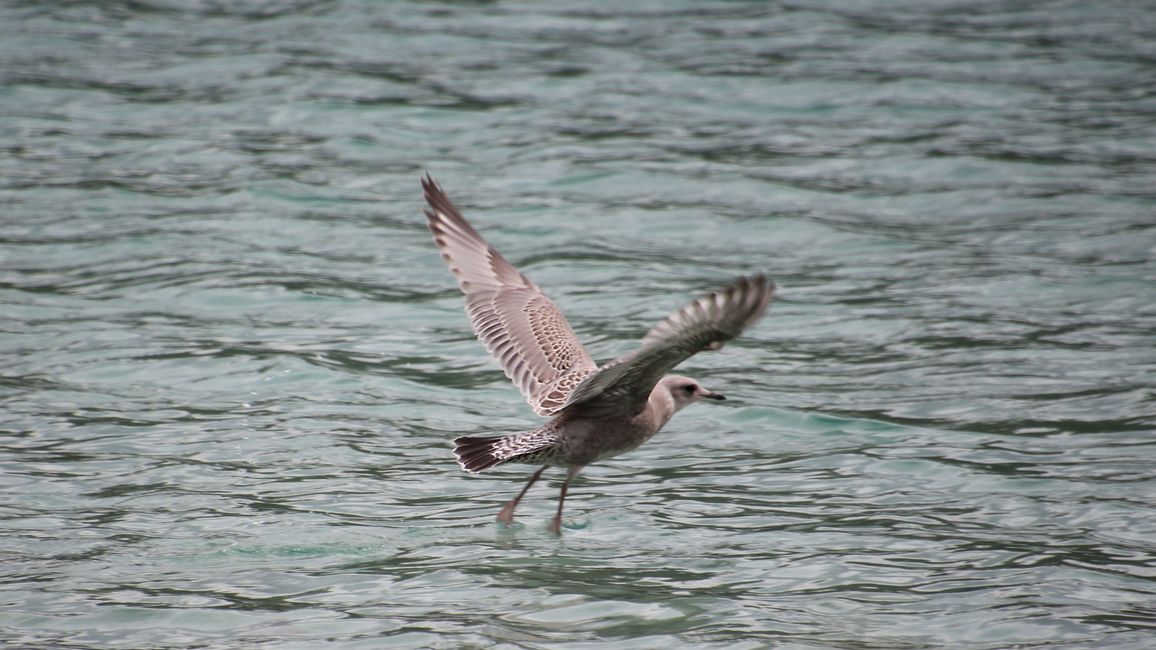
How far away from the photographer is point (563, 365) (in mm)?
7730

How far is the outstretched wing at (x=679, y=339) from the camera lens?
547 centimetres

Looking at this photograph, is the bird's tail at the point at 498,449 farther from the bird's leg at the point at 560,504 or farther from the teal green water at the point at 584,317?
the teal green water at the point at 584,317

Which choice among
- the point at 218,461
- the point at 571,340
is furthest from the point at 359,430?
the point at 571,340

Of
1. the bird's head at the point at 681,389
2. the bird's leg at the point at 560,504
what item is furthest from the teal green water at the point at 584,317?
the bird's head at the point at 681,389

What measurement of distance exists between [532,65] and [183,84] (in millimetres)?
4019

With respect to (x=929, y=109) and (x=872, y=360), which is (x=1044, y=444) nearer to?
(x=872, y=360)

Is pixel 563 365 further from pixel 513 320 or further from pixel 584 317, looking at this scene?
pixel 584 317

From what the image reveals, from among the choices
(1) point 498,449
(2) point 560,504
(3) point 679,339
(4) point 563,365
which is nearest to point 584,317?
(4) point 563,365

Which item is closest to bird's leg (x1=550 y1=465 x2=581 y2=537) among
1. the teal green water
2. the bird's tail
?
the teal green water

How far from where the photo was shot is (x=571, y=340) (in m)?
7.92

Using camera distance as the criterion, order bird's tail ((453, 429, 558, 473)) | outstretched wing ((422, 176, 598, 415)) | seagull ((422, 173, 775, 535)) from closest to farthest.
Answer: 1. seagull ((422, 173, 775, 535))
2. bird's tail ((453, 429, 558, 473))
3. outstretched wing ((422, 176, 598, 415))

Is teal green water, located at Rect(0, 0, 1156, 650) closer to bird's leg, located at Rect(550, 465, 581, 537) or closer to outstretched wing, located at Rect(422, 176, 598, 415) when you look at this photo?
bird's leg, located at Rect(550, 465, 581, 537)

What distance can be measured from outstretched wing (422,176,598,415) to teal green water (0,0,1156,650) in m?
0.70

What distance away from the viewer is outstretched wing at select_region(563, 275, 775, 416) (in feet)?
17.9
